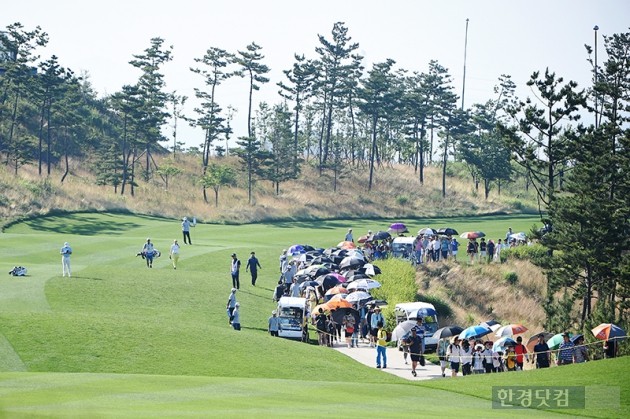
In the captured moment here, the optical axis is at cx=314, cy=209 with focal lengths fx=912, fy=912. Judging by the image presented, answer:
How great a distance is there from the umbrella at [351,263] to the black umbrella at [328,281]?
373 centimetres

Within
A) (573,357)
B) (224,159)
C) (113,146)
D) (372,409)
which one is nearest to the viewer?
(372,409)

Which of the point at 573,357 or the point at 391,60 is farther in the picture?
the point at 391,60

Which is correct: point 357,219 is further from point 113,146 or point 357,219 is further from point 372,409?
point 372,409

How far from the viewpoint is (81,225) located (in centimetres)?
6969

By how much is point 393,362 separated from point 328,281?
36.9 feet

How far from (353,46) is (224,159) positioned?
70.5ft

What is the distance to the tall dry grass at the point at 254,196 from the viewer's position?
A: 78.8 metres

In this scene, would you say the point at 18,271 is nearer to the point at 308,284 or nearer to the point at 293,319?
the point at 308,284

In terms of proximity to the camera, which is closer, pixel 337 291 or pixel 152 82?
pixel 337 291

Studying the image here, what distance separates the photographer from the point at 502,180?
109 metres

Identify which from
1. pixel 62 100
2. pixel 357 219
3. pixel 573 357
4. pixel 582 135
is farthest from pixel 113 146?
pixel 573 357

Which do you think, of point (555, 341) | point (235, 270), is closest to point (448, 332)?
point (555, 341)

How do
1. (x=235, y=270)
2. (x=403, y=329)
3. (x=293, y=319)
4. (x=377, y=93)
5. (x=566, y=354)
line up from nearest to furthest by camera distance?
1. (x=566, y=354)
2. (x=403, y=329)
3. (x=293, y=319)
4. (x=235, y=270)
5. (x=377, y=93)

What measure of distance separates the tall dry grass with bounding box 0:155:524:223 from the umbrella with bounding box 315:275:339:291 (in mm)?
35821
